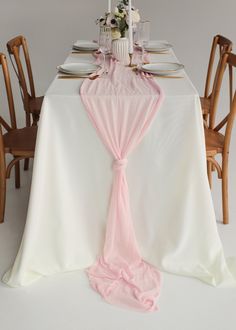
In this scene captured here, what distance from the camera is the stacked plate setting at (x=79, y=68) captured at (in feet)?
6.55

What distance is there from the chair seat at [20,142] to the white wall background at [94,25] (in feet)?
5.06

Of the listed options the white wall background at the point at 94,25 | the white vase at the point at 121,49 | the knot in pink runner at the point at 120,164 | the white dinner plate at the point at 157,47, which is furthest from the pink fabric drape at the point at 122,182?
the white wall background at the point at 94,25

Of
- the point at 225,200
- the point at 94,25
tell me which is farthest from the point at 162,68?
the point at 94,25

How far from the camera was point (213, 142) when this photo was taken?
2158 mm

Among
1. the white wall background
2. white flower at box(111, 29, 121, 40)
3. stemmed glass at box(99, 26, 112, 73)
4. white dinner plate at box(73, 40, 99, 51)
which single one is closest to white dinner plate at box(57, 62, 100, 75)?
stemmed glass at box(99, 26, 112, 73)

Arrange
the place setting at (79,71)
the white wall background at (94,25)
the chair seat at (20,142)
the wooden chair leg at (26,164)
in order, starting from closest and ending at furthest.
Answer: the place setting at (79,71) → the chair seat at (20,142) → the wooden chair leg at (26,164) → the white wall background at (94,25)

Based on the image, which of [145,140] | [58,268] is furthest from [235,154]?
[58,268]

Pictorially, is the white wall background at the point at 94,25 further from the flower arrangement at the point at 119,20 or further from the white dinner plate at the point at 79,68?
the white dinner plate at the point at 79,68

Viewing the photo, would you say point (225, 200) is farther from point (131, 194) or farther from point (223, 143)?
point (131, 194)

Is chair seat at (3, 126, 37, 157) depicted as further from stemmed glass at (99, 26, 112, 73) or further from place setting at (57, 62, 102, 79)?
stemmed glass at (99, 26, 112, 73)

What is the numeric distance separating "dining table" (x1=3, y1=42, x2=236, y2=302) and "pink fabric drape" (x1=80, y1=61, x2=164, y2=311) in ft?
0.11

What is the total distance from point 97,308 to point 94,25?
2563 millimetres

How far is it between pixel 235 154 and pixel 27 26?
1976 mm

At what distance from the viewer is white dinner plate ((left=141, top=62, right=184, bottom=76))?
6.54ft
